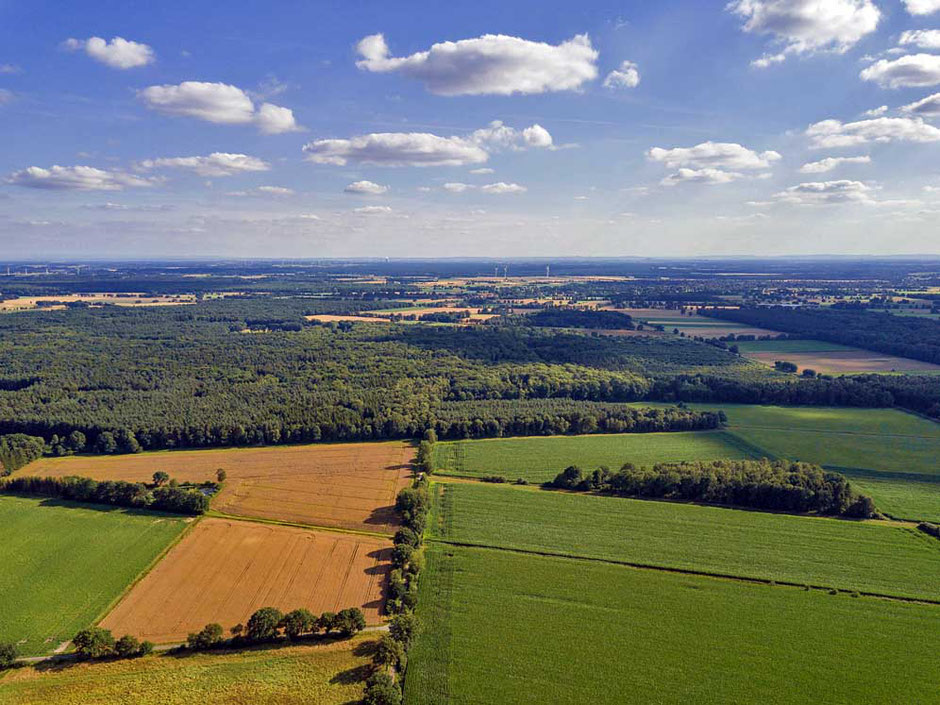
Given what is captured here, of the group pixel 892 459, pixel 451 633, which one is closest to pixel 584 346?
pixel 892 459

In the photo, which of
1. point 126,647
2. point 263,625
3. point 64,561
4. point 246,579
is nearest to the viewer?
point 126,647

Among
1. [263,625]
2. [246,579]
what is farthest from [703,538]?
[246,579]

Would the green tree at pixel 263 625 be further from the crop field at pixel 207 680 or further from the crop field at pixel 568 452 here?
the crop field at pixel 568 452

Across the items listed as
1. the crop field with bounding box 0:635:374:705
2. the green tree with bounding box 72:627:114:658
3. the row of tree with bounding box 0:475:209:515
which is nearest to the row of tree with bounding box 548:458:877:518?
the crop field with bounding box 0:635:374:705

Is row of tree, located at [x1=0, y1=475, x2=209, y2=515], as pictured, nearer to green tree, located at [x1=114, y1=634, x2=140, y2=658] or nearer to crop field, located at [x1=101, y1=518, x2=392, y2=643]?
crop field, located at [x1=101, y1=518, x2=392, y2=643]

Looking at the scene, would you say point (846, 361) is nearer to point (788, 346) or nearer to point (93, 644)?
point (788, 346)
